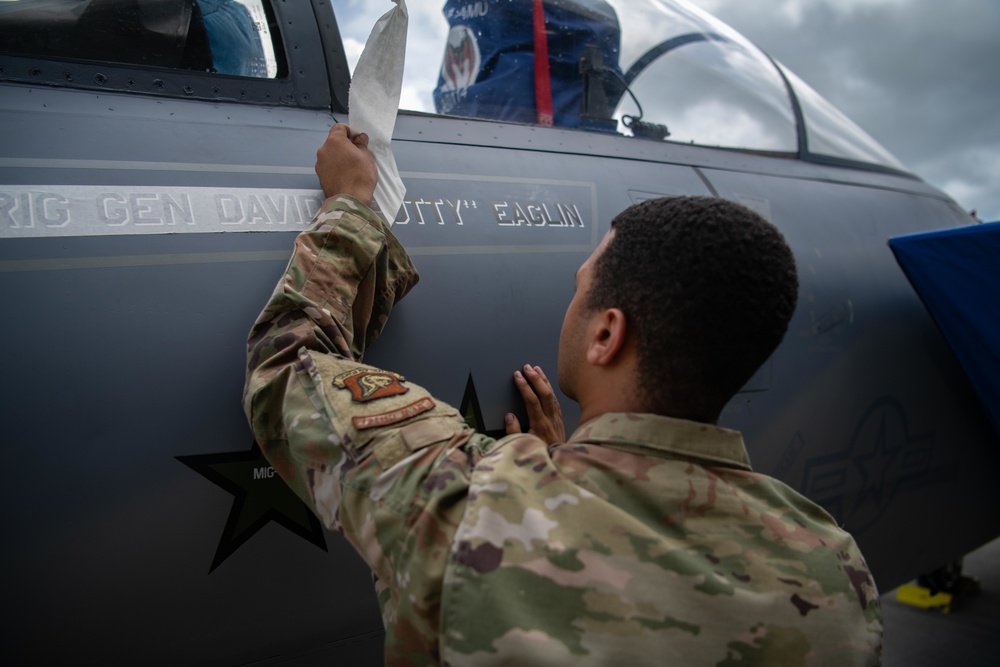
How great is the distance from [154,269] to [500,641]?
840 millimetres

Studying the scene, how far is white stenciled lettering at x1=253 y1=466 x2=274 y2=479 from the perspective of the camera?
124cm

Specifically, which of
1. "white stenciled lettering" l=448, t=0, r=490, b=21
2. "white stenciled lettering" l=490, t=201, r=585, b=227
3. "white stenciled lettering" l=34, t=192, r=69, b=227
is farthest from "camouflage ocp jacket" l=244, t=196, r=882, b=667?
"white stenciled lettering" l=448, t=0, r=490, b=21

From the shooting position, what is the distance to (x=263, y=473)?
4.09 feet

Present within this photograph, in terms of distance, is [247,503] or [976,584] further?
[976,584]

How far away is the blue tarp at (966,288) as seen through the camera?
2.23m

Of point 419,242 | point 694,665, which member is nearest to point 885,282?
point 419,242

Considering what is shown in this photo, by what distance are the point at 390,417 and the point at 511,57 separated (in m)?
1.40

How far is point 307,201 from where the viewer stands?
1.39m

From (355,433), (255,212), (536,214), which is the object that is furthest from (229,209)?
(536,214)

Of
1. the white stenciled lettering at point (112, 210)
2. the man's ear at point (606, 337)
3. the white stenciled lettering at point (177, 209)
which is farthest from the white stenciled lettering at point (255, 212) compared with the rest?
the man's ear at point (606, 337)

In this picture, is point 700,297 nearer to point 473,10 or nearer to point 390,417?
point 390,417

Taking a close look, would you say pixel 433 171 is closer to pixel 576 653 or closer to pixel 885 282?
pixel 576 653

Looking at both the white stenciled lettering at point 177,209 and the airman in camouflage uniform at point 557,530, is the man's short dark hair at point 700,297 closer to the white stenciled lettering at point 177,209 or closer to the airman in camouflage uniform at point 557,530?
the airman in camouflage uniform at point 557,530

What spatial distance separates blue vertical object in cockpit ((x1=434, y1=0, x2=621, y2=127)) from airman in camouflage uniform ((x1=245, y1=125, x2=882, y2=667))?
95 centimetres
